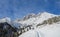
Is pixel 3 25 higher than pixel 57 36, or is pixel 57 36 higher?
pixel 3 25

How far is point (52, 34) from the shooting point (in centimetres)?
3088

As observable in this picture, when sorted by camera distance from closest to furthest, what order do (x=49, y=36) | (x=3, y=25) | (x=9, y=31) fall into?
1. (x=49, y=36)
2. (x=9, y=31)
3. (x=3, y=25)

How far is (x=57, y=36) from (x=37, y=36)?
12.3 feet

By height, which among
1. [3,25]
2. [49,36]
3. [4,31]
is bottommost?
[49,36]

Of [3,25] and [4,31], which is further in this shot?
[3,25]

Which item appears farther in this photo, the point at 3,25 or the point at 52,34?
the point at 3,25

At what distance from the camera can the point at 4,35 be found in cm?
3153

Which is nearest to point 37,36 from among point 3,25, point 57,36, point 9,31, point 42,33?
point 42,33

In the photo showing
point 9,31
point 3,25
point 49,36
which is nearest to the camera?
point 49,36

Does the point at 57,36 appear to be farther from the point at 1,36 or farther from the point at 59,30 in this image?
the point at 1,36

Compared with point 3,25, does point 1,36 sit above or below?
below

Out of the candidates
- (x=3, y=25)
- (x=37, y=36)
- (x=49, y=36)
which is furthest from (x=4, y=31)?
(x=49, y=36)

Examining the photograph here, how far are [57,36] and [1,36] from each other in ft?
34.6

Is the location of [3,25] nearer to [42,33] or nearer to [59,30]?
[42,33]
